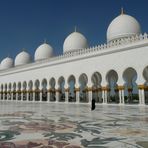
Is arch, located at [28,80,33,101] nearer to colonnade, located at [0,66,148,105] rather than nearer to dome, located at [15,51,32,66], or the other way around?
colonnade, located at [0,66,148,105]

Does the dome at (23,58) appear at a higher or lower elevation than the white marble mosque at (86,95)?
higher

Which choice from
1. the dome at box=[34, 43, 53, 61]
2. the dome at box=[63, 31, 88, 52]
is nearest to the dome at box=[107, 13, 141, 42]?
the dome at box=[63, 31, 88, 52]

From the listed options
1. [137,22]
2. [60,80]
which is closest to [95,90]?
[60,80]

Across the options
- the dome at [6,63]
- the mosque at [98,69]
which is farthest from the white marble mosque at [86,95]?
the dome at [6,63]

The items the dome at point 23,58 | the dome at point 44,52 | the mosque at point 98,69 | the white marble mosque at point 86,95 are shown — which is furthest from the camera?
the dome at point 23,58

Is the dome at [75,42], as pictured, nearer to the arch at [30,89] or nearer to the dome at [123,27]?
the dome at [123,27]

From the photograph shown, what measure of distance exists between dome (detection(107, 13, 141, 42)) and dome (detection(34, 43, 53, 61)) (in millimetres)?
9896

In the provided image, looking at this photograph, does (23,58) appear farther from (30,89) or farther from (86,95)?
(86,95)

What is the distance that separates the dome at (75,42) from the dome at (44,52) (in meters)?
4.01

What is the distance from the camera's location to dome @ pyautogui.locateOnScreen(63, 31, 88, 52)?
892 inches

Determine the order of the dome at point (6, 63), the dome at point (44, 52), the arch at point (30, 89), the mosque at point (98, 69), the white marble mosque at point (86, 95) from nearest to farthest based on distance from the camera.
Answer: the white marble mosque at point (86, 95), the mosque at point (98, 69), the arch at point (30, 89), the dome at point (44, 52), the dome at point (6, 63)

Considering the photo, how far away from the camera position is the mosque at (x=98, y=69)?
579 inches

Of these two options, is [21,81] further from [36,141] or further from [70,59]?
[36,141]

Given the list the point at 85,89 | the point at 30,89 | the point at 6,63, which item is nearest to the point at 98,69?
the point at 85,89
